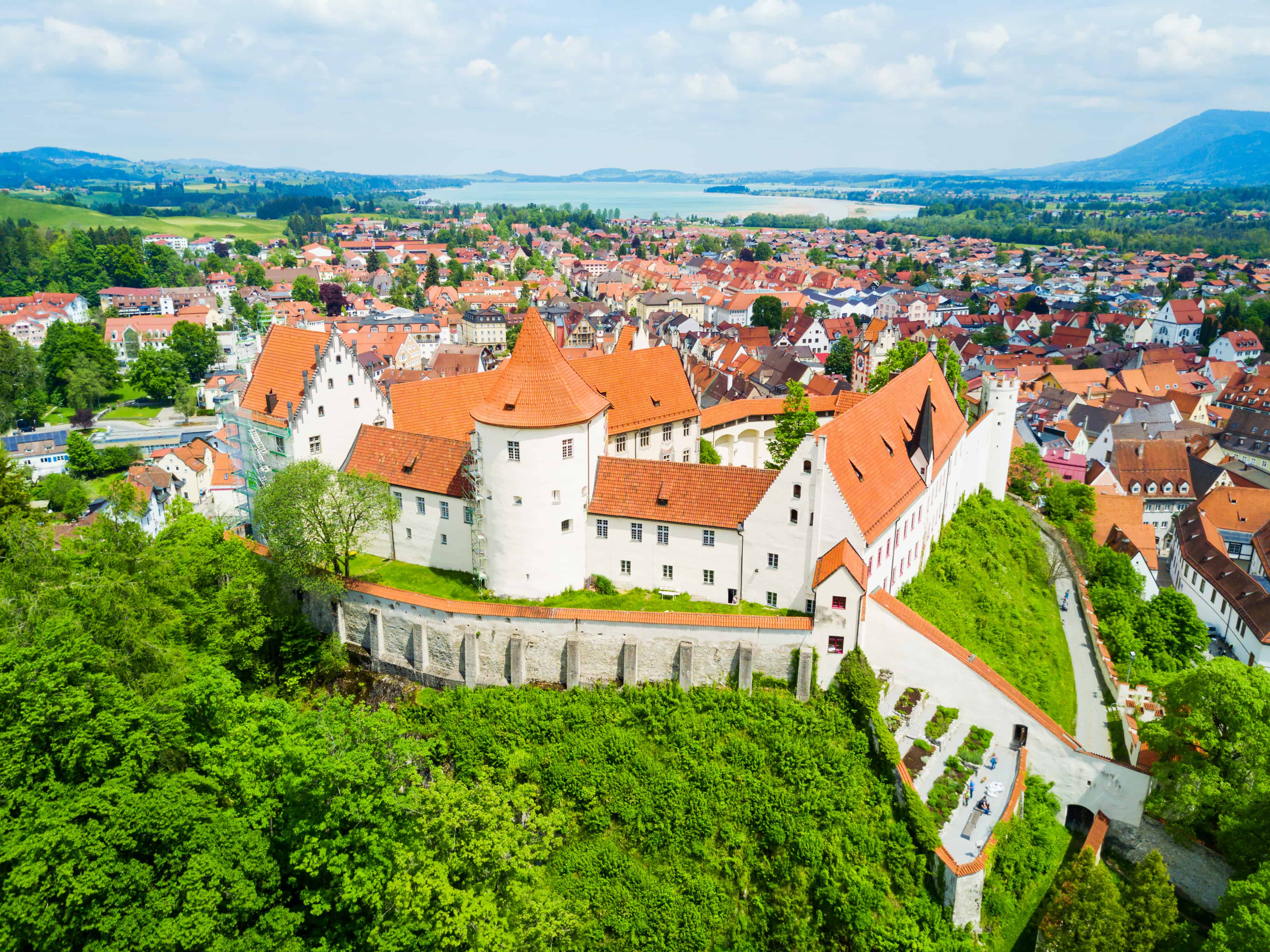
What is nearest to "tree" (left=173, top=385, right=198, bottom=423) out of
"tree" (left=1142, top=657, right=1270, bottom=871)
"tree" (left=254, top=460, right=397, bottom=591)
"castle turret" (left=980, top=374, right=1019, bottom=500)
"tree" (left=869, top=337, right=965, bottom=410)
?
"tree" (left=254, top=460, right=397, bottom=591)

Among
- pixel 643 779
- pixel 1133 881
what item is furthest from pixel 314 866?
pixel 1133 881

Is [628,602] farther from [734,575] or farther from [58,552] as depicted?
[58,552]

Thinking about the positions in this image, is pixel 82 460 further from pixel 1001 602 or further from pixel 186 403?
pixel 1001 602

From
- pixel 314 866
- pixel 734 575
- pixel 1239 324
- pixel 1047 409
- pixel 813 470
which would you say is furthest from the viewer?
pixel 1239 324

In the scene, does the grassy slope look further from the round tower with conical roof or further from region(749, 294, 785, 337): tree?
region(749, 294, 785, 337): tree

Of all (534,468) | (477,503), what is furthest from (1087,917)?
(477,503)

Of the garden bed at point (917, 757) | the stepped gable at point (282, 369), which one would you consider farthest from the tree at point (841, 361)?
the garden bed at point (917, 757)
